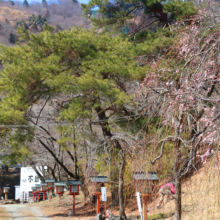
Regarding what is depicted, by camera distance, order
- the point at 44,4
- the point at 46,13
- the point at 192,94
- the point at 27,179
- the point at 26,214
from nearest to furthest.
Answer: the point at 192,94, the point at 26,214, the point at 27,179, the point at 46,13, the point at 44,4

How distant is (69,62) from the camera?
11109 millimetres

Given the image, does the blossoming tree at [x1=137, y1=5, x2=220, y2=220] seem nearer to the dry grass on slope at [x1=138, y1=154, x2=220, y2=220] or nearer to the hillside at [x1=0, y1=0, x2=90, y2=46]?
the dry grass on slope at [x1=138, y1=154, x2=220, y2=220]

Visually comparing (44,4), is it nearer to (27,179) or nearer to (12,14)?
(12,14)

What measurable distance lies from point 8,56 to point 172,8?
241 inches

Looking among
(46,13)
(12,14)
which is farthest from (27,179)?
(12,14)

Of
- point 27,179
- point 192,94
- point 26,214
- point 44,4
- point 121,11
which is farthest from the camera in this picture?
point 44,4

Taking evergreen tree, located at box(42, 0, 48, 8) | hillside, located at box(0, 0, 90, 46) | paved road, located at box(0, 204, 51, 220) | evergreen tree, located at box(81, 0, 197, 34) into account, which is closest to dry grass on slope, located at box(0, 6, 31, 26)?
hillside, located at box(0, 0, 90, 46)

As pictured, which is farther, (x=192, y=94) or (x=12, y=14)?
(x=12, y=14)

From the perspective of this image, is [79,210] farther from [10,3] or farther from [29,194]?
[10,3]

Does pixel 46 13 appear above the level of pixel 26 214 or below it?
above

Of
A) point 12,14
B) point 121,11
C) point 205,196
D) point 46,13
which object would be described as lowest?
point 205,196

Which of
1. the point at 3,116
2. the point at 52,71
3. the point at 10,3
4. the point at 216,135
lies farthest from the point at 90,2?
the point at 10,3

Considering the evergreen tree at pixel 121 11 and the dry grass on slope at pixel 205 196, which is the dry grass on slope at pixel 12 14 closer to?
the evergreen tree at pixel 121 11

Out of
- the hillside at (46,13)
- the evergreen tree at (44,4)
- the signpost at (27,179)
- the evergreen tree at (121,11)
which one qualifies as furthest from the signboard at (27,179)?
the evergreen tree at (44,4)
